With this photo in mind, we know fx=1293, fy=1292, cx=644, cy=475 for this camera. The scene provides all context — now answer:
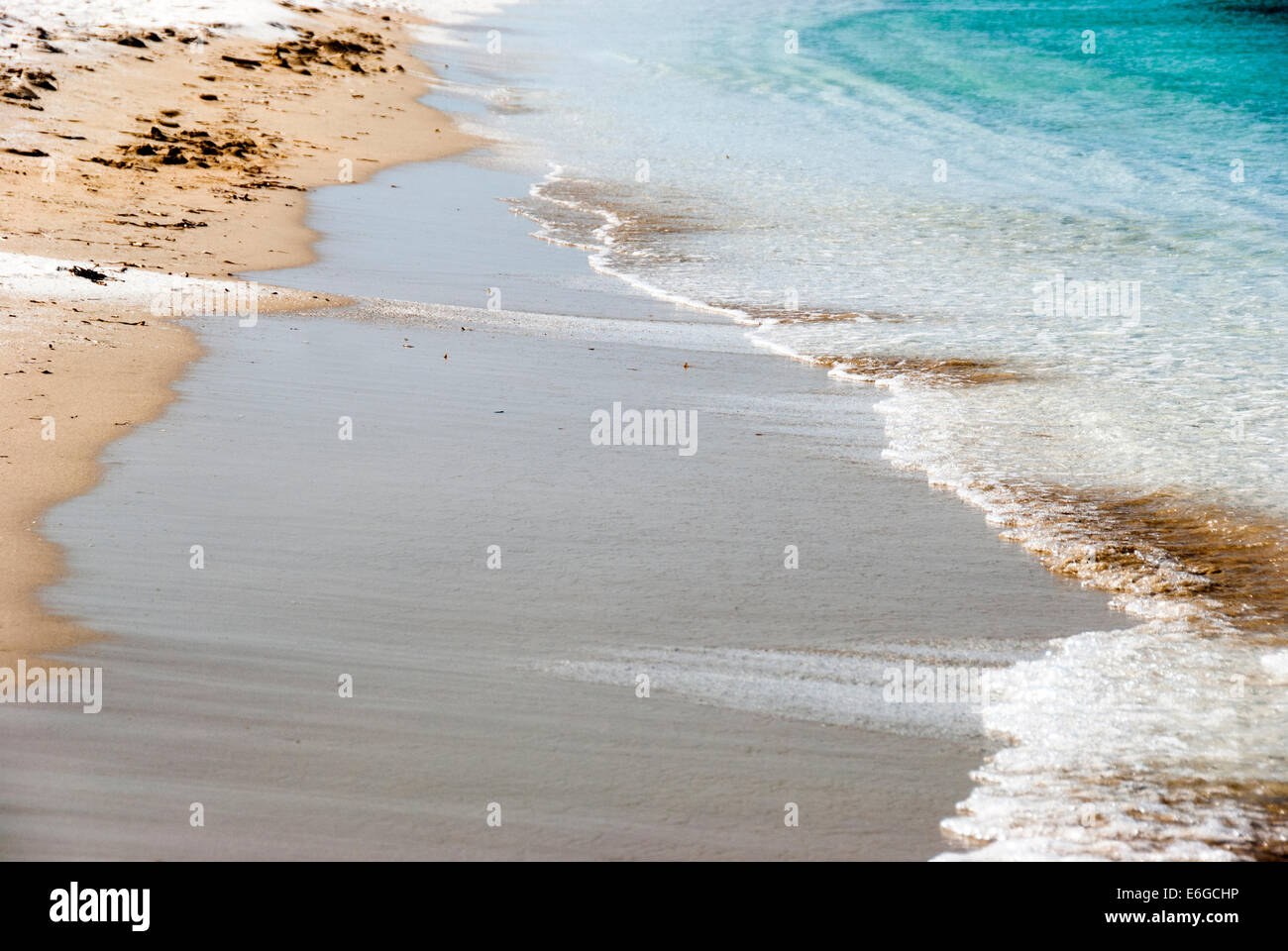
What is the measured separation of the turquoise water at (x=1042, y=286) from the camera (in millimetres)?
3902

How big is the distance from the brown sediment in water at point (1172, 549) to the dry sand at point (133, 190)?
145 inches

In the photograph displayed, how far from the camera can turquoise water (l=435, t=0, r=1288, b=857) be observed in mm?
3902

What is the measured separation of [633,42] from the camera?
31188 mm

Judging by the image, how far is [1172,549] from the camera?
5.17 meters

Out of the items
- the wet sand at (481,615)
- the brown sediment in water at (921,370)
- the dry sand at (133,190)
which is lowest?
the wet sand at (481,615)

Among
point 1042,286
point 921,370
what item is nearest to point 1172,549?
point 921,370

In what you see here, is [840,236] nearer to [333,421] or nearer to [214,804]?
[333,421]

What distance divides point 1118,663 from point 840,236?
8.23 m

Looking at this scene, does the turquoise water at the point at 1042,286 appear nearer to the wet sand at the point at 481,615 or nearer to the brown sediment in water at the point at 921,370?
the brown sediment in water at the point at 921,370

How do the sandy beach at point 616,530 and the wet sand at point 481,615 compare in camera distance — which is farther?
the sandy beach at point 616,530

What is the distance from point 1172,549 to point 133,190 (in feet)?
30.0

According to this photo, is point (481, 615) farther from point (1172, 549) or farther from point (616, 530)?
point (1172, 549)

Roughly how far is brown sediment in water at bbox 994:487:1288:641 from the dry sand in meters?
3.68

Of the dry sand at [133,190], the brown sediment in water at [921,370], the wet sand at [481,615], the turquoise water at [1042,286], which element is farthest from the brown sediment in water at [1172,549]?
Answer: the dry sand at [133,190]
